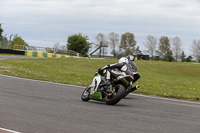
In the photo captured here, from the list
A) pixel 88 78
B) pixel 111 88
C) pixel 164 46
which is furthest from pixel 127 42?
pixel 111 88

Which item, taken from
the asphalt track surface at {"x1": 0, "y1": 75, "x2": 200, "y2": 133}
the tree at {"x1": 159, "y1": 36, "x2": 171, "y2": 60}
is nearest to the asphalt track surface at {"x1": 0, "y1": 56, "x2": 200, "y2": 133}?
Answer: the asphalt track surface at {"x1": 0, "y1": 75, "x2": 200, "y2": 133}

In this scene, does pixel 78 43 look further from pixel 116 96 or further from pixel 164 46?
pixel 116 96

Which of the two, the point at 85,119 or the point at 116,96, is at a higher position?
the point at 116,96

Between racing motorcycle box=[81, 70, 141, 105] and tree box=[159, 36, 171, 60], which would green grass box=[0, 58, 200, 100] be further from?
tree box=[159, 36, 171, 60]

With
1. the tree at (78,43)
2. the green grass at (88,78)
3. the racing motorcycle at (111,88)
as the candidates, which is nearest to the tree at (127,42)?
the tree at (78,43)

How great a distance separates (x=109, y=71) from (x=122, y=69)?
386 millimetres

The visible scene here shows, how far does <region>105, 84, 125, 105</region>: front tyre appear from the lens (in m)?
10.2

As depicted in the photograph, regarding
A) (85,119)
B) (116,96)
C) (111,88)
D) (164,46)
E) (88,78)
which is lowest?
(88,78)

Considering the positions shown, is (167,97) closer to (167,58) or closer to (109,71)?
(109,71)

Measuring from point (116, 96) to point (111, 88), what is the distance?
367 mm

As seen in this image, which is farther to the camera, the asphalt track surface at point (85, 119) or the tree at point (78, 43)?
the tree at point (78, 43)

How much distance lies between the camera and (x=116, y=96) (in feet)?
33.6

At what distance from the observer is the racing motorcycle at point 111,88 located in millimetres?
10289

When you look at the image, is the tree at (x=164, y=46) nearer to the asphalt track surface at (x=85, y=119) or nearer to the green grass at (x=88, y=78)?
the green grass at (x=88, y=78)
